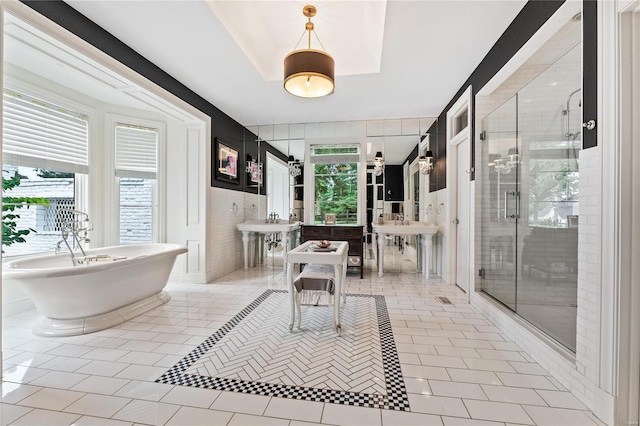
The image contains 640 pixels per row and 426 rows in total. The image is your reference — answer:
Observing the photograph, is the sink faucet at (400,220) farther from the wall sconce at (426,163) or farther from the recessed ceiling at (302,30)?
the recessed ceiling at (302,30)

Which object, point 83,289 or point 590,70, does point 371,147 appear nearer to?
point 590,70

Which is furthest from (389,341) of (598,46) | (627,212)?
(598,46)

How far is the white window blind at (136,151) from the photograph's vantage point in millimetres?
4426

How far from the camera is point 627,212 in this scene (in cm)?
152

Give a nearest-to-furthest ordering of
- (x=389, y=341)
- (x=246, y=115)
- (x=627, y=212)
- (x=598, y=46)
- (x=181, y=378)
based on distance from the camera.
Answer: (x=627, y=212)
(x=598, y=46)
(x=181, y=378)
(x=389, y=341)
(x=246, y=115)

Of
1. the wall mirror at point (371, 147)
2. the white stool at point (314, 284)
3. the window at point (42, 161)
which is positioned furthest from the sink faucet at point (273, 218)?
the white stool at point (314, 284)

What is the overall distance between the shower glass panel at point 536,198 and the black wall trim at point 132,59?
4.01 m

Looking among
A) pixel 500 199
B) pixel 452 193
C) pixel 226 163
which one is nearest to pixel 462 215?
pixel 452 193

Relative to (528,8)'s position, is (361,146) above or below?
below

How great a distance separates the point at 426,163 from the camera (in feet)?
17.0

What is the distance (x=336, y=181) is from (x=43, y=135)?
14.3ft

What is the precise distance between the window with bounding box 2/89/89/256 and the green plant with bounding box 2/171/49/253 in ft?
0.09

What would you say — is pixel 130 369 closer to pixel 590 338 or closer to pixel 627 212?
pixel 590 338

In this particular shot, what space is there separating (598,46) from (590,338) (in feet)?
5.69
